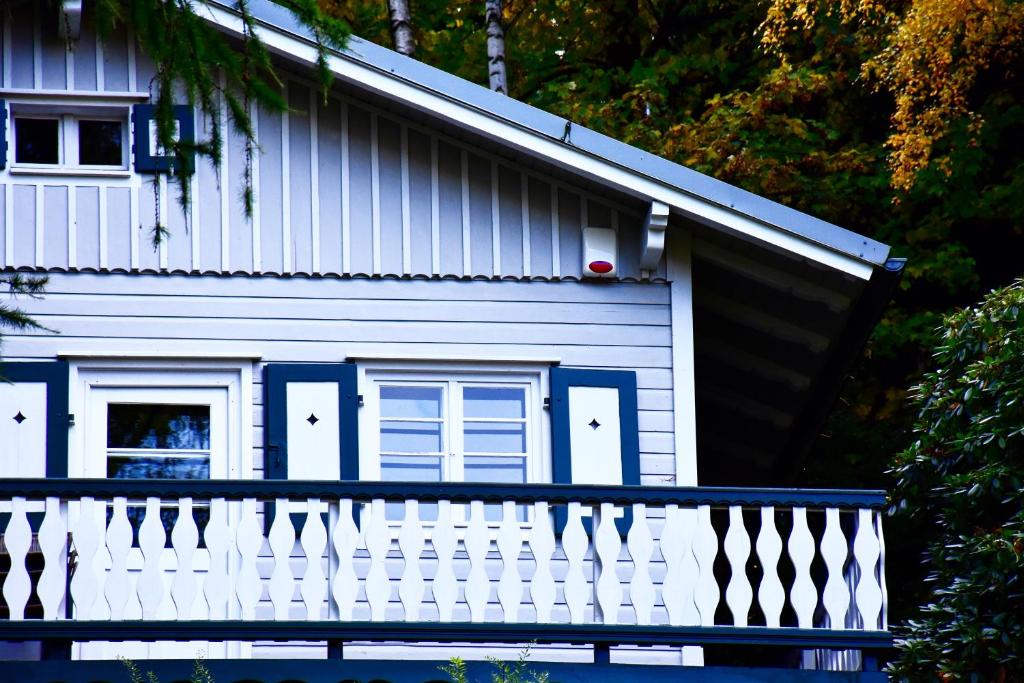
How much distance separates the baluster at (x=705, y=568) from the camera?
9.48 meters

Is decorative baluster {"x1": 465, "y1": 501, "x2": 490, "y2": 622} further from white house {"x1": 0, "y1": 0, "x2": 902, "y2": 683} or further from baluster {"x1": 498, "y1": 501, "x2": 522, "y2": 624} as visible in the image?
white house {"x1": 0, "y1": 0, "x2": 902, "y2": 683}

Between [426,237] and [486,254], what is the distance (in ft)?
1.44

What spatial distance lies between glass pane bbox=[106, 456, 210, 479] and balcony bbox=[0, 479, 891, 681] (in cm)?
102

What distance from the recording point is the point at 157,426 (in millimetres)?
10906

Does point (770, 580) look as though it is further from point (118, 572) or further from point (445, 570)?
point (118, 572)

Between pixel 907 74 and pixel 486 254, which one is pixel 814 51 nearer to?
pixel 907 74

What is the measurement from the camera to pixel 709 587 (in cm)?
951

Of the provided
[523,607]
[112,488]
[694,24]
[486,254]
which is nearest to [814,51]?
[694,24]

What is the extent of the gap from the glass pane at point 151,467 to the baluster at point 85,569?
159 cm

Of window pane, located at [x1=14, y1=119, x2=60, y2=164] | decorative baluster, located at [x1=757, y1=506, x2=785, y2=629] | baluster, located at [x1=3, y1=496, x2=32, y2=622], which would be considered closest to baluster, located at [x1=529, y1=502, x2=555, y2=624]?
decorative baluster, located at [x1=757, y1=506, x2=785, y2=629]

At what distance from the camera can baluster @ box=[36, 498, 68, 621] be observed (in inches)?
360

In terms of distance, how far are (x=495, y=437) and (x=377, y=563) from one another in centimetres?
195

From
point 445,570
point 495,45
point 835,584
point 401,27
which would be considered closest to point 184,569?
point 445,570

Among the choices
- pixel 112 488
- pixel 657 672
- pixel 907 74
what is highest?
pixel 907 74
